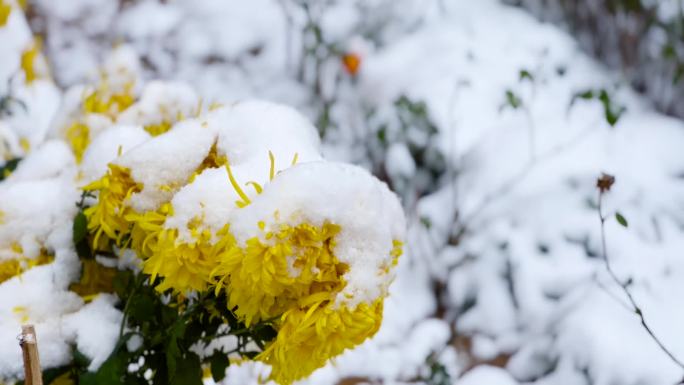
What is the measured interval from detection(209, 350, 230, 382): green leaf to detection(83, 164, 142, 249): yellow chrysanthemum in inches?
8.9

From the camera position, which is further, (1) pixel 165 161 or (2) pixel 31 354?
(1) pixel 165 161

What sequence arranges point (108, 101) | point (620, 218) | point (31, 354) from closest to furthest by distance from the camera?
point (31, 354), point (620, 218), point (108, 101)

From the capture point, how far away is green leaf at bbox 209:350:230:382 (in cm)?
93

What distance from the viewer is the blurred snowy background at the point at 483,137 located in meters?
1.69

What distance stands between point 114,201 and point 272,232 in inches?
9.3

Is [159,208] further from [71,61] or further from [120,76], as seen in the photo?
[71,61]

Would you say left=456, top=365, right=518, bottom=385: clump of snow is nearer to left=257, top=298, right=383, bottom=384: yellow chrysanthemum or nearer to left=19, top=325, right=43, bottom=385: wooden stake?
left=257, top=298, right=383, bottom=384: yellow chrysanthemum

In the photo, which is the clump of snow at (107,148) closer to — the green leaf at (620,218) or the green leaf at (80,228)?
the green leaf at (80,228)

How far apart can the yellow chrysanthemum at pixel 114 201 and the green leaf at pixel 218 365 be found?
8.9 inches

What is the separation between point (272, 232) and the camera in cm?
70

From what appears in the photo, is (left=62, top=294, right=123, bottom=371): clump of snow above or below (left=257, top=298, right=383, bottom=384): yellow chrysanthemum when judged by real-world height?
below

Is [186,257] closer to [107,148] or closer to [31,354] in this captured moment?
[31,354]

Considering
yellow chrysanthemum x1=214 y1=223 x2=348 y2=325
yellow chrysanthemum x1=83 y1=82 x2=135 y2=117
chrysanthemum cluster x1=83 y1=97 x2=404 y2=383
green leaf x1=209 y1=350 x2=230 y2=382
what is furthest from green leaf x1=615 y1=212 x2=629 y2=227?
yellow chrysanthemum x1=83 y1=82 x2=135 y2=117

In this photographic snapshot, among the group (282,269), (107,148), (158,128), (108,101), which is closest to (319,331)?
(282,269)
